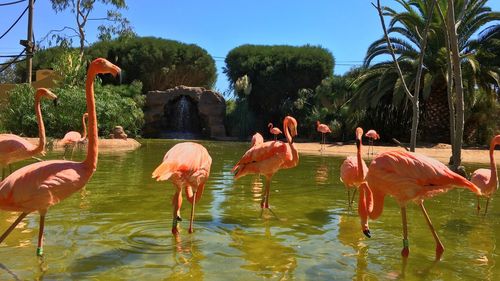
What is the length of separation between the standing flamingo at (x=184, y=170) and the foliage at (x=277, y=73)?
25.7m

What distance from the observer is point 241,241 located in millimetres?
5020

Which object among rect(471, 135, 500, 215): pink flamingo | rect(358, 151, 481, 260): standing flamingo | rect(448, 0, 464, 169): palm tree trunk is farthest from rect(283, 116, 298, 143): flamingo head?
rect(448, 0, 464, 169): palm tree trunk

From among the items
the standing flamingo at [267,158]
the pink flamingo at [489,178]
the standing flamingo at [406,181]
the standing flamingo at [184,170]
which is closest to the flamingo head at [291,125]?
the standing flamingo at [267,158]

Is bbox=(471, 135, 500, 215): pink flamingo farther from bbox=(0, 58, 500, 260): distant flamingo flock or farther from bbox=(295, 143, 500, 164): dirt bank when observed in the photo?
bbox=(295, 143, 500, 164): dirt bank

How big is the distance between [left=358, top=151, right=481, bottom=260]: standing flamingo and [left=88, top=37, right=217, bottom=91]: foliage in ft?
97.8

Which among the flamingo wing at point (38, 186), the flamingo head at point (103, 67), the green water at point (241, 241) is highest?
the flamingo head at point (103, 67)

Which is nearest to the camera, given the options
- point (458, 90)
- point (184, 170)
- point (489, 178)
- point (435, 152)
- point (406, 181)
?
point (406, 181)

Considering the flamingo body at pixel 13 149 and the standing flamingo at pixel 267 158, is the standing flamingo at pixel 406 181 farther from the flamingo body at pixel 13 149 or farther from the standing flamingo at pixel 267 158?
the flamingo body at pixel 13 149

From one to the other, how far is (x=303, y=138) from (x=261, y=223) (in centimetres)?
2228

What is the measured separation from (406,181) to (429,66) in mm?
17304

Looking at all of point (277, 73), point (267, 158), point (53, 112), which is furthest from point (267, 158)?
point (277, 73)

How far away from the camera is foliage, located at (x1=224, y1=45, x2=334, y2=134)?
3142cm

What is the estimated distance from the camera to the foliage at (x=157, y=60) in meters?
32.9

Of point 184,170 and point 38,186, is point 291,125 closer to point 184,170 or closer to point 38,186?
point 184,170
